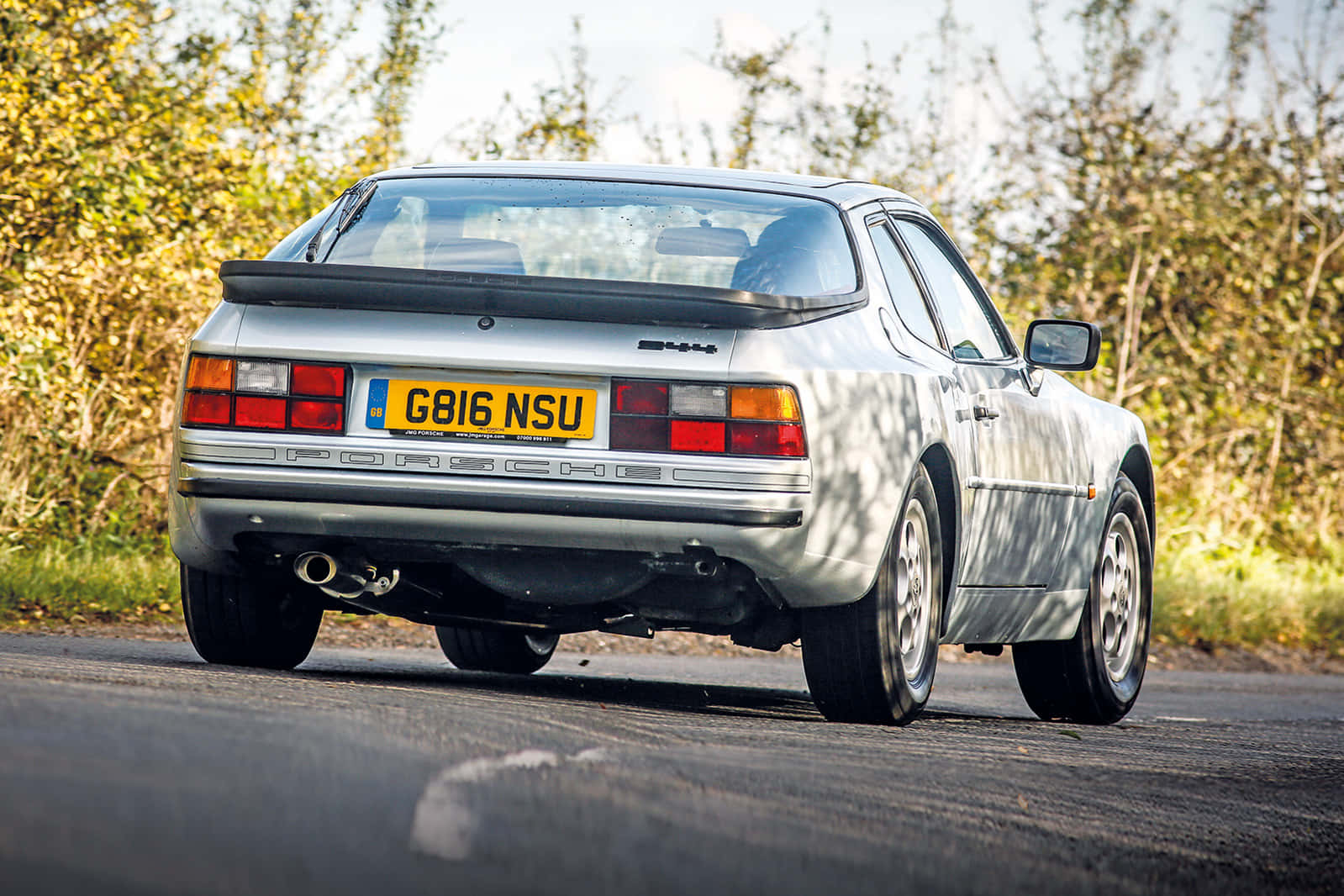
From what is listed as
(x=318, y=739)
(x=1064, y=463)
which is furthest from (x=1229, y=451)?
(x=318, y=739)

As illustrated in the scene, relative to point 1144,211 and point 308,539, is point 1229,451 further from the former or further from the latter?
point 308,539

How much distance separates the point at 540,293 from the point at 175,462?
1.21 meters

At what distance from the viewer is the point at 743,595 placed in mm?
5539

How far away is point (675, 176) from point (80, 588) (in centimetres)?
483

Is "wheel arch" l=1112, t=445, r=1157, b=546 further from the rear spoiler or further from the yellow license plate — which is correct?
the yellow license plate

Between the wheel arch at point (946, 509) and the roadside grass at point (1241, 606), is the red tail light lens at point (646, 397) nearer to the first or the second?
the wheel arch at point (946, 509)

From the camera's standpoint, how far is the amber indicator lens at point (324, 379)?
17.4ft

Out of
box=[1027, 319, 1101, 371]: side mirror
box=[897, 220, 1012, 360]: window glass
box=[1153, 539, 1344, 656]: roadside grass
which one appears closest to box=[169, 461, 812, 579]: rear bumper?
box=[897, 220, 1012, 360]: window glass

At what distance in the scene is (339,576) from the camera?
221 inches

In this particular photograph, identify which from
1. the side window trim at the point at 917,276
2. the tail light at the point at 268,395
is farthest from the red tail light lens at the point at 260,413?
the side window trim at the point at 917,276

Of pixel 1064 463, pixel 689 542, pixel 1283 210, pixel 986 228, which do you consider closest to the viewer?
pixel 689 542

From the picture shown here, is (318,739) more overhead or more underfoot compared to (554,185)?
more underfoot

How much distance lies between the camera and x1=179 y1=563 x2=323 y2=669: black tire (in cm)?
604

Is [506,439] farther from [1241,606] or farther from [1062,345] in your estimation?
[1241,606]
